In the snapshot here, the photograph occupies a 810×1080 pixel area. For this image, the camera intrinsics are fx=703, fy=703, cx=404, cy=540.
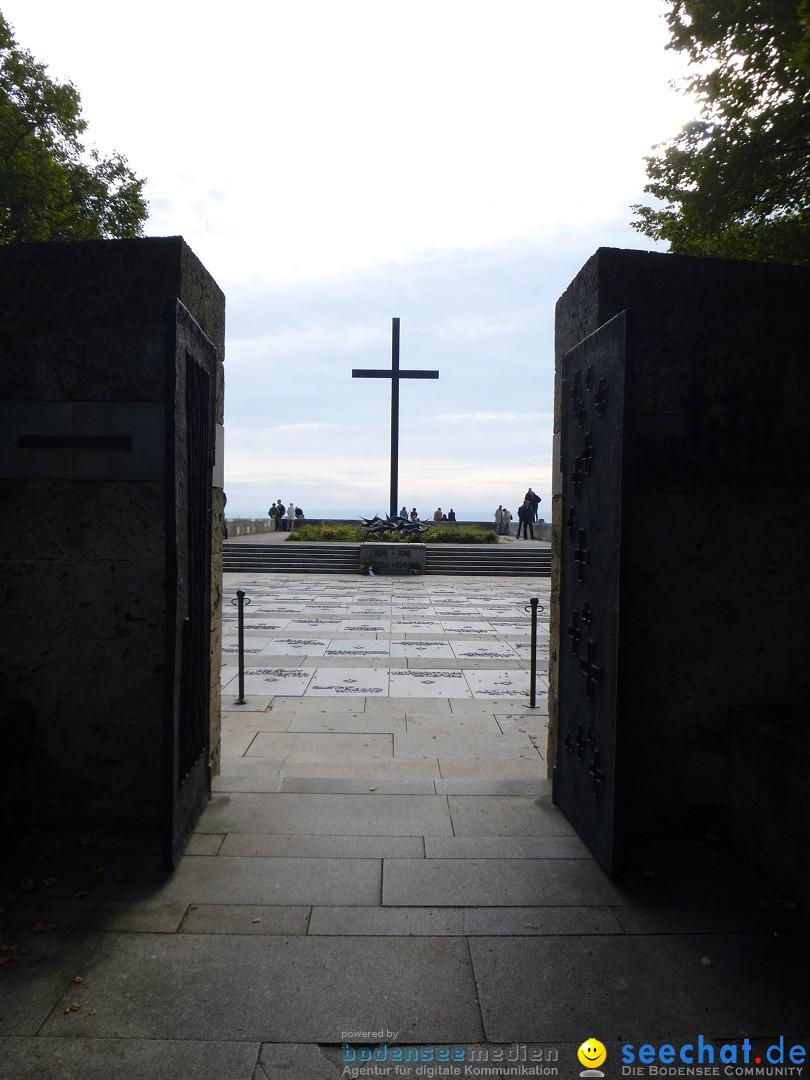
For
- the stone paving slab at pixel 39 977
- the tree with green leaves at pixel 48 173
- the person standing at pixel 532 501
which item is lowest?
the stone paving slab at pixel 39 977

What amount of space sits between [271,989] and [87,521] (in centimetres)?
257

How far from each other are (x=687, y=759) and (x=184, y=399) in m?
3.37

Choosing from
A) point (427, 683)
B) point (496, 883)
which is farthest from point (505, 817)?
point (427, 683)

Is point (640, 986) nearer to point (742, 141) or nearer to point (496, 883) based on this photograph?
point (496, 883)

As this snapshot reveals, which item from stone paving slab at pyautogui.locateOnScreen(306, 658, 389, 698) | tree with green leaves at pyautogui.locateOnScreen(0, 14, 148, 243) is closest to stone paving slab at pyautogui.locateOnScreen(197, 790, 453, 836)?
stone paving slab at pyautogui.locateOnScreen(306, 658, 389, 698)

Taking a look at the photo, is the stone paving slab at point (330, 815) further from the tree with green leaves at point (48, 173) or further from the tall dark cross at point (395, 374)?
the tall dark cross at point (395, 374)

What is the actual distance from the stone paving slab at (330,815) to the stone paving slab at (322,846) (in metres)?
0.06

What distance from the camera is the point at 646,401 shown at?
3.90 meters

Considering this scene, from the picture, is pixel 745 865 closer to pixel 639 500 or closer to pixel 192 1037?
pixel 639 500

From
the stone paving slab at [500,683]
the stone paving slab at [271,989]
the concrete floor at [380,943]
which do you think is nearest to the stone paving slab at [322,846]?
the concrete floor at [380,943]

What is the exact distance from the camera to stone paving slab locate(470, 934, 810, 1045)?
95.3 inches

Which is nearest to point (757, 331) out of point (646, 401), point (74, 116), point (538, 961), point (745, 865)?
point (646, 401)

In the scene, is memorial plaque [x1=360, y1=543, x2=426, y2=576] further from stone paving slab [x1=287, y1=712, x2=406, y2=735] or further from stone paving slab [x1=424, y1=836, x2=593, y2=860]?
stone paving slab [x1=424, y1=836, x2=593, y2=860]

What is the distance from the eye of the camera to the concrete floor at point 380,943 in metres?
2.33
